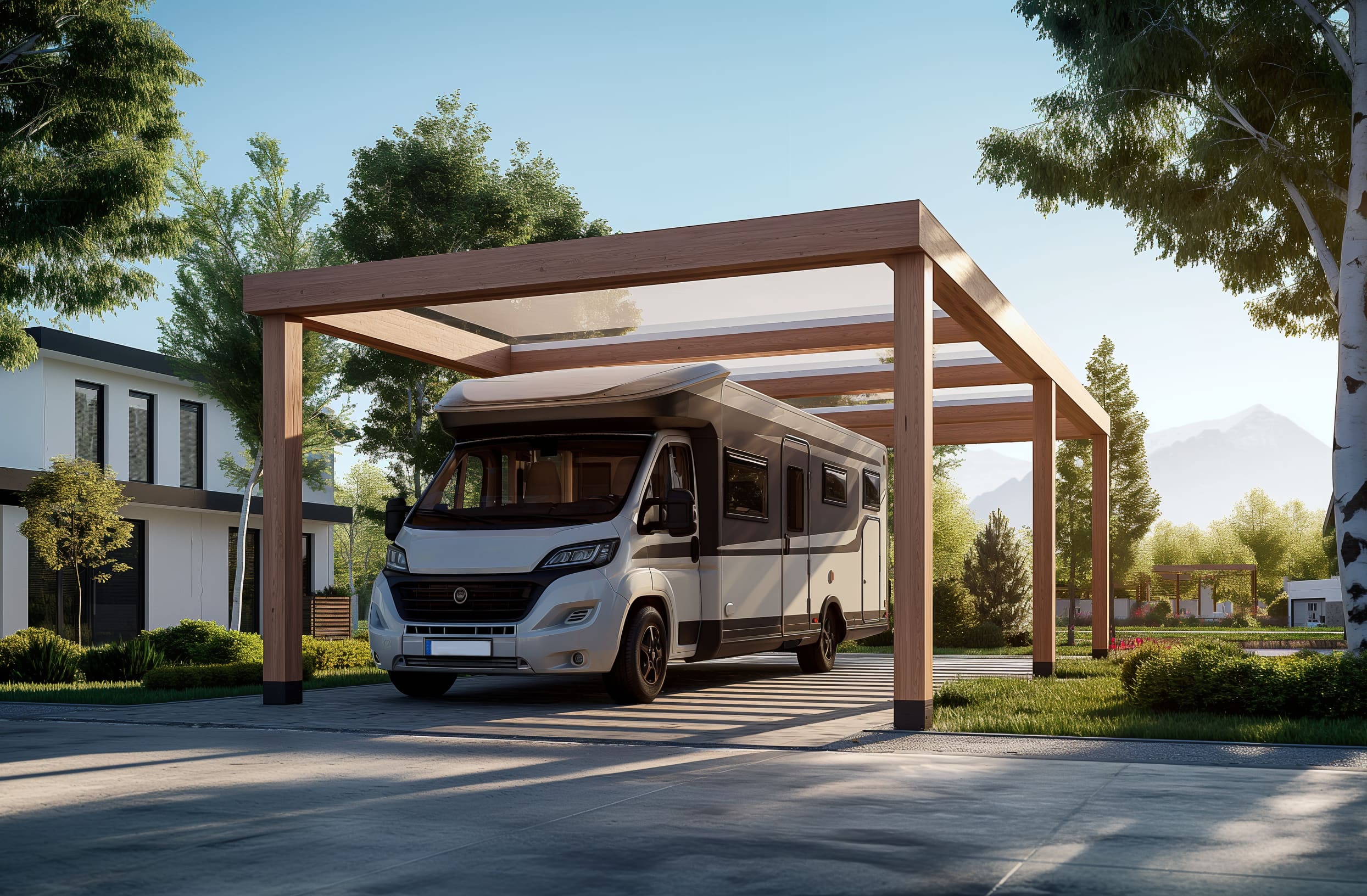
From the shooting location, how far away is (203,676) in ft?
43.1

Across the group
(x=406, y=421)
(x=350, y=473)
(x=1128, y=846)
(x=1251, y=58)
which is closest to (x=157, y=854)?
(x=1128, y=846)

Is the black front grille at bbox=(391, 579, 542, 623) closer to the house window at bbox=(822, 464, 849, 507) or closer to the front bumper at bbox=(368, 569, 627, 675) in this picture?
the front bumper at bbox=(368, 569, 627, 675)

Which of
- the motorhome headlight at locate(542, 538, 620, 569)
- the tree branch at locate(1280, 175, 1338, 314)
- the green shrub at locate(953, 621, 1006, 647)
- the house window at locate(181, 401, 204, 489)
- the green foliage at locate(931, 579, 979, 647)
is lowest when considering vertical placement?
the green shrub at locate(953, 621, 1006, 647)

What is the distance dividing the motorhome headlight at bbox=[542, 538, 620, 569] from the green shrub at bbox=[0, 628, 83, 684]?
795 centimetres

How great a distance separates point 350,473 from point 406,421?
73.3 meters

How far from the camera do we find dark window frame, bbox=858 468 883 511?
52.8 ft

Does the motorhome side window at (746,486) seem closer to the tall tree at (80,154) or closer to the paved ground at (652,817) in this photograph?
the paved ground at (652,817)

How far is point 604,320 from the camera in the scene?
50.9ft

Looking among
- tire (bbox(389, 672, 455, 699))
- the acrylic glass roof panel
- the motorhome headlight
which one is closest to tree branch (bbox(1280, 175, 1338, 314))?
the acrylic glass roof panel

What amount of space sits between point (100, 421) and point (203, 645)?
1001 cm

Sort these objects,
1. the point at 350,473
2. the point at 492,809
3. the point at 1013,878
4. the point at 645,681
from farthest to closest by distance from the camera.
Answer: the point at 350,473 → the point at 645,681 → the point at 492,809 → the point at 1013,878

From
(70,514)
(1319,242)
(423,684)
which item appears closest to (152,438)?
(70,514)

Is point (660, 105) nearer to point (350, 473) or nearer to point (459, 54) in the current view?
point (459, 54)

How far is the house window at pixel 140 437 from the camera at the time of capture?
2567cm
